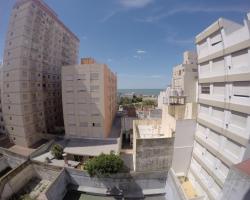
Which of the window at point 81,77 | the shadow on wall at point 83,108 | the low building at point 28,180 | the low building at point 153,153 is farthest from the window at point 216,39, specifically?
the low building at point 28,180

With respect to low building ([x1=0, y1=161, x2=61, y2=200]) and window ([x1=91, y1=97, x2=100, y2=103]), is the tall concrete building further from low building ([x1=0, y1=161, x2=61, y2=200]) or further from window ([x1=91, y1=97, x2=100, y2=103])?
window ([x1=91, y1=97, x2=100, y2=103])

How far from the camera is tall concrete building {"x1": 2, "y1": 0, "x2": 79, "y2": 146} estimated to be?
24.5 meters

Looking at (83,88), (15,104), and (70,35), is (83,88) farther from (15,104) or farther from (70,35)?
(70,35)

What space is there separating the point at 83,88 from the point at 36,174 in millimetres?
13945

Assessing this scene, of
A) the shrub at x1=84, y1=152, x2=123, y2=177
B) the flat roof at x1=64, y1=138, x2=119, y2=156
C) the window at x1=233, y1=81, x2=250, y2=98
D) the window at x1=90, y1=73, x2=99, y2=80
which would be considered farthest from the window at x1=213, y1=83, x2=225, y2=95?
the window at x1=90, y1=73, x2=99, y2=80

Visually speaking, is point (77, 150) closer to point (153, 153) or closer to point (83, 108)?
point (83, 108)

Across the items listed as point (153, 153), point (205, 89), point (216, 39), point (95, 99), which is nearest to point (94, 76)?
point (95, 99)

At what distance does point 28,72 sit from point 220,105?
28.5 m

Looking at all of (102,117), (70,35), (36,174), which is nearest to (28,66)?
(102,117)

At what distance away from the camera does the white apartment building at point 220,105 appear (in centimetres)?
966

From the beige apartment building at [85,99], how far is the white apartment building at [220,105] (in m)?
14.7

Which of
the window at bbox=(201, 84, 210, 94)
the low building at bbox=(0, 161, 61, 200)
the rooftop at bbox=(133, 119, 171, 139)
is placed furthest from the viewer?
the rooftop at bbox=(133, 119, 171, 139)

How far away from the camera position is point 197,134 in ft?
50.8

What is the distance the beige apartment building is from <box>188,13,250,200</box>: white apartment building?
48.4 ft
